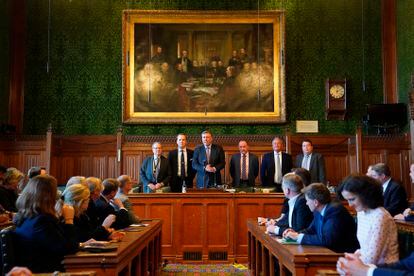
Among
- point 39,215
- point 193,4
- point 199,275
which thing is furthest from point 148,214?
point 193,4

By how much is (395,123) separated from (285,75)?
106 inches

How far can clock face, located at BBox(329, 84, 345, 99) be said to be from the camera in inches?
440

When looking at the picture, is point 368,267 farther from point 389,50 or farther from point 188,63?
point 389,50

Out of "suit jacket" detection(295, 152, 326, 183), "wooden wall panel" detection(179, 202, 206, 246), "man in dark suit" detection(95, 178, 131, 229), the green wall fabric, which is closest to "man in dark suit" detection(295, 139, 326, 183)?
"suit jacket" detection(295, 152, 326, 183)

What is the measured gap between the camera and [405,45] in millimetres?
10508

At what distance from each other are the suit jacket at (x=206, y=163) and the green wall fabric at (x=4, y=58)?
15.8 ft

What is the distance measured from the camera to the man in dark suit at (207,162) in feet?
28.4

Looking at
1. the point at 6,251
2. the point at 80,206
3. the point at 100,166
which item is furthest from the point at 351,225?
the point at 100,166

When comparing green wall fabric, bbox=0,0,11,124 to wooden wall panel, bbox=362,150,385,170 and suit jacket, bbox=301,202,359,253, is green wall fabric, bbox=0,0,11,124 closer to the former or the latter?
wooden wall panel, bbox=362,150,385,170

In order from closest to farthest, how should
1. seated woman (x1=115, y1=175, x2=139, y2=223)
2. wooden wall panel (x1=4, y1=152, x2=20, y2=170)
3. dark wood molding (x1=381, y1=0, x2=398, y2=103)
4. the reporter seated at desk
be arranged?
1. the reporter seated at desk
2. seated woman (x1=115, y1=175, x2=139, y2=223)
3. wooden wall panel (x1=4, y1=152, x2=20, y2=170)
4. dark wood molding (x1=381, y1=0, x2=398, y2=103)

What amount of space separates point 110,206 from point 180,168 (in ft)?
11.9

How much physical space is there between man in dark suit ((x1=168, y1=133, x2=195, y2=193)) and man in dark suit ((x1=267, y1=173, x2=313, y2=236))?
3903 millimetres

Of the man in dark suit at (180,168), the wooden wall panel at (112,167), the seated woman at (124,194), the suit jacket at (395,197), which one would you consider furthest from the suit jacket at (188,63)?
the suit jacket at (395,197)

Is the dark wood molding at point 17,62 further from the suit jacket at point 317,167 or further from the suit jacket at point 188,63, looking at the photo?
the suit jacket at point 317,167
